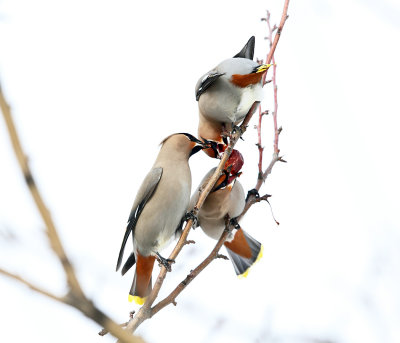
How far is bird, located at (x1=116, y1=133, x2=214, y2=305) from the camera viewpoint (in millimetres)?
3791

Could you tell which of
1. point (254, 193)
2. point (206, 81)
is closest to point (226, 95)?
point (206, 81)

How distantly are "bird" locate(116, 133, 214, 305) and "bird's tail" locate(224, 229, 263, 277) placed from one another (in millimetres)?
751

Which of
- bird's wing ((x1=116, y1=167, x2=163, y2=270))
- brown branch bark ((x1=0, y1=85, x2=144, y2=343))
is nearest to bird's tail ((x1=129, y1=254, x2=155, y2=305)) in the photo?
bird's wing ((x1=116, y1=167, x2=163, y2=270))

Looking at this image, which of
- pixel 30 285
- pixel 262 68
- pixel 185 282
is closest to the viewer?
pixel 30 285

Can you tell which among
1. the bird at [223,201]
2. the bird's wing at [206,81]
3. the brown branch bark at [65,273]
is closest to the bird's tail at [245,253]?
the bird at [223,201]

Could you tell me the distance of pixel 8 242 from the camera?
1.16 metres

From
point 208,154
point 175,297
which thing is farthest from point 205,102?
point 175,297

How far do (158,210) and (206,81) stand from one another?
1253mm

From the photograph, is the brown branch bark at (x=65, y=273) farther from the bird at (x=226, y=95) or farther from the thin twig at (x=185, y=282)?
the bird at (x=226, y=95)

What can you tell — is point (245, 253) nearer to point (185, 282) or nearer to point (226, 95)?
point (226, 95)

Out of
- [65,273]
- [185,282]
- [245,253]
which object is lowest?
[245,253]

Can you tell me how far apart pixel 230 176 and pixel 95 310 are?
110 inches

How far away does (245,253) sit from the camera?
4535 mm

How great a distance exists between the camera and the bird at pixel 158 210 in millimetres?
3791
